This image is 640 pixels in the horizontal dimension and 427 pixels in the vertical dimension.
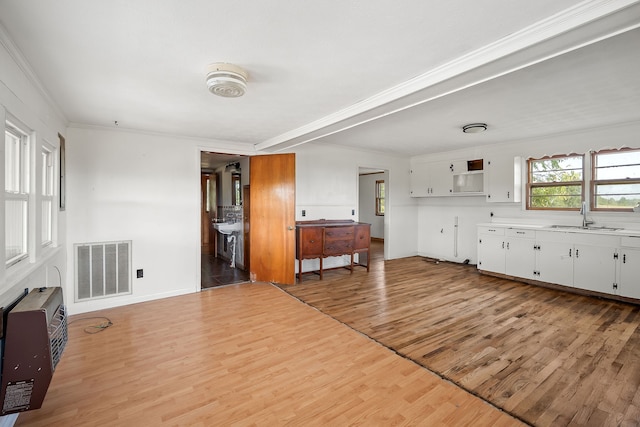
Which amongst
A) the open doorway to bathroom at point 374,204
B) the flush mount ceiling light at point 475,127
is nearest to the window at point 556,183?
the flush mount ceiling light at point 475,127

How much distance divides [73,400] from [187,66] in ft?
8.08

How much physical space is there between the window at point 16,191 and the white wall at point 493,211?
6318mm

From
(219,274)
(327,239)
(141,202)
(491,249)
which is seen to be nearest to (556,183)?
(491,249)

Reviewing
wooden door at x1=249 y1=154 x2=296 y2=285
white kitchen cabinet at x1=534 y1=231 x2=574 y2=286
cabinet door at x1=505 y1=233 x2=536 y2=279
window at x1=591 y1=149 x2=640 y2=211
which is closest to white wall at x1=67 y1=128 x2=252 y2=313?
wooden door at x1=249 y1=154 x2=296 y2=285

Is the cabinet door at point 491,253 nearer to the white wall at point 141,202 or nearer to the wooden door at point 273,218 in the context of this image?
the wooden door at point 273,218

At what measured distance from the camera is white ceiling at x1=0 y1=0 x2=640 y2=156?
5.01ft

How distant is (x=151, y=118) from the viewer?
344 cm

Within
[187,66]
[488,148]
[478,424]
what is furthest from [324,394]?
[488,148]

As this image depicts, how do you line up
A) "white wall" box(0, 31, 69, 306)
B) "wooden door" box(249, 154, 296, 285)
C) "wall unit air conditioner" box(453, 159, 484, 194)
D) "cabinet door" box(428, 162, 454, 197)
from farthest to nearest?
"cabinet door" box(428, 162, 454, 197), "wall unit air conditioner" box(453, 159, 484, 194), "wooden door" box(249, 154, 296, 285), "white wall" box(0, 31, 69, 306)

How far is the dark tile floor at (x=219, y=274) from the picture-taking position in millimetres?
4941

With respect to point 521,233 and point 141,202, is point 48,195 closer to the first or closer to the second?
point 141,202

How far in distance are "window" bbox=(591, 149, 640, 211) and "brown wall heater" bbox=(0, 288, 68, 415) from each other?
637cm

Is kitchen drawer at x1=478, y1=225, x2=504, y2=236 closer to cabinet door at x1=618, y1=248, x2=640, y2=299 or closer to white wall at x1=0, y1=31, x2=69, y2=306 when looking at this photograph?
cabinet door at x1=618, y1=248, x2=640, y2=299

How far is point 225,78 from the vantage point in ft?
7.06
